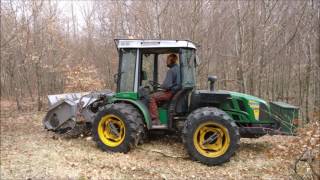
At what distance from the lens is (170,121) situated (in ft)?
20.7

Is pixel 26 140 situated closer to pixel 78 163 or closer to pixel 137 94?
pixel 78 163

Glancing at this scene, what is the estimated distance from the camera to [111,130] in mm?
6359

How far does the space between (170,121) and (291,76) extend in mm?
8011

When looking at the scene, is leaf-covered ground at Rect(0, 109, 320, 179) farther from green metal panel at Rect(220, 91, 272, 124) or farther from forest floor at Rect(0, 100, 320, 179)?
green metal panel at Rect(220, 91, 272, 124)

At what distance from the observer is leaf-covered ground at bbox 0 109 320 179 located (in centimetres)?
512

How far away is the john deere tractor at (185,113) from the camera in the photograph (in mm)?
5719

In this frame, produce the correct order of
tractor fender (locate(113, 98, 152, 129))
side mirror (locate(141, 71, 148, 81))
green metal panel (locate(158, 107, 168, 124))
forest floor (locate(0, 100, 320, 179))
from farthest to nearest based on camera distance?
side mirror (locate(141, 71, 148, 81))
green metal panel (locate(158, 107, 168, 124))
tractor fender (locate(113, 98, 152, 129))
forest floor (locate(0, 100, 320, 179))

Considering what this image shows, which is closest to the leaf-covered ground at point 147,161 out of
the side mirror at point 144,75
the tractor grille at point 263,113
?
the tractor grille at point 263,113

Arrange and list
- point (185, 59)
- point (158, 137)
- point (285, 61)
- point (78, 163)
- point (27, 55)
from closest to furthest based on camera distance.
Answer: point (78, 163)
point (185, 59)
point (158, 137)
point (27, 55)
point (285, 61)

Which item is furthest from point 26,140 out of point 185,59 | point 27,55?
point 27,55

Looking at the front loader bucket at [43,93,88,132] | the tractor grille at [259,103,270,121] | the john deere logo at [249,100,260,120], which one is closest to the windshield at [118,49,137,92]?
the front loader bucket at [43,93,88,132]

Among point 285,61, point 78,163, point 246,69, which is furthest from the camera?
point 285,61

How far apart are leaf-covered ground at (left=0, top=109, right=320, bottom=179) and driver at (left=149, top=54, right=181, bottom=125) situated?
729 mm

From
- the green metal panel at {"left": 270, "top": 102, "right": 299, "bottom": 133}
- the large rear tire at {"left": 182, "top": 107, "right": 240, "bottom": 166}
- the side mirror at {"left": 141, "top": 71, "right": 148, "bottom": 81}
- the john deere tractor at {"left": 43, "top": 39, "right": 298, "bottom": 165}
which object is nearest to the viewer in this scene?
the large rear tire at {"left": 182, "top": 107, "right": 240, "bottom": 166}
